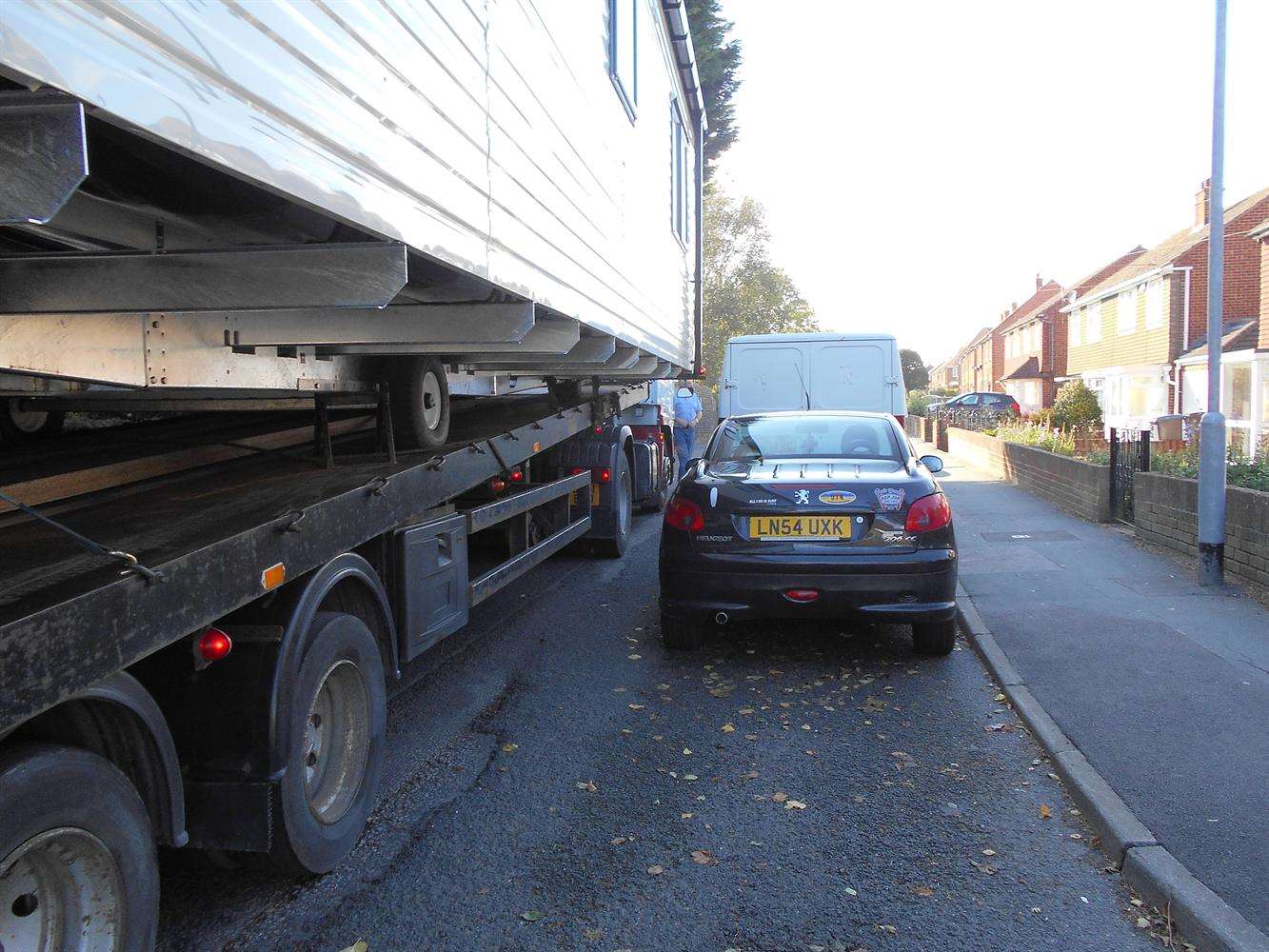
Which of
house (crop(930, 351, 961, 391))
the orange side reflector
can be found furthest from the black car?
house (crop(930, 351, 961, 391))

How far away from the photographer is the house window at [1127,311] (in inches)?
1341

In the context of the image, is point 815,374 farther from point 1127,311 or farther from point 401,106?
point 1127,311

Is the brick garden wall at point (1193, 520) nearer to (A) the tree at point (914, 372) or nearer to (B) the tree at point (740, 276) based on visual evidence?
(B) the tree at point (740, 276)

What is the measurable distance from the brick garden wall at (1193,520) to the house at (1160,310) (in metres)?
19.1

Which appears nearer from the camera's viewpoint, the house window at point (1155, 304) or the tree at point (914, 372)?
the house window at point (1155, 304)

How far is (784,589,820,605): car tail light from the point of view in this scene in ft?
19.5

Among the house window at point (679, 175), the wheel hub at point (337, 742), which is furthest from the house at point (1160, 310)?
the wheel hub at point (337, 742)

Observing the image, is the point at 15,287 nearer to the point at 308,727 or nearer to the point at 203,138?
the point at 203,138

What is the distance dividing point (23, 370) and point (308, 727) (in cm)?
144

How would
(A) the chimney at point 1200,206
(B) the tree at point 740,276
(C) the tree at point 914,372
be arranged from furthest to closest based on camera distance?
(C) the tree at point 914,372 < (B) the tree at point 740,276 < (A) the chimney at point 1200,206

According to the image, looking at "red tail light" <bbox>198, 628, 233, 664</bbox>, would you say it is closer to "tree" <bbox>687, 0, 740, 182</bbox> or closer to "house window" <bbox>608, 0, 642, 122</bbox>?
"house window" <bbox>608, 0, 642, 122</bbox>

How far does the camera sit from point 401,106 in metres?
3.24

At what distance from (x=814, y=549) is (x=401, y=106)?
362 centimetres

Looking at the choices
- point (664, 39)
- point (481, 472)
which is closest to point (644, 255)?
point (664, 39)
